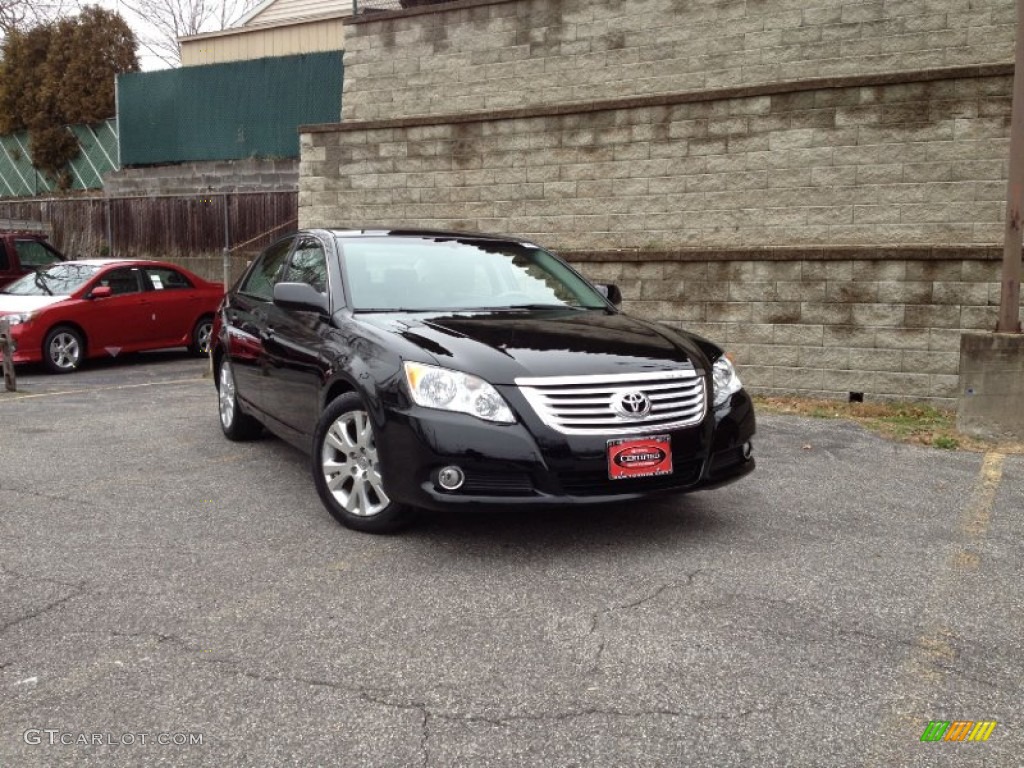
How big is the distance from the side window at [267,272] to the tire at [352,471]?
1.88 m

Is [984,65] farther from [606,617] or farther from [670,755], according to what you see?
[670,755]

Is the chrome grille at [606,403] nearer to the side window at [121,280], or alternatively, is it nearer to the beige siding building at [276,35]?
the side window at [121,280]

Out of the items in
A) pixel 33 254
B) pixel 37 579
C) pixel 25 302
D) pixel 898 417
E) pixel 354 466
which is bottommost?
pixel 898 417

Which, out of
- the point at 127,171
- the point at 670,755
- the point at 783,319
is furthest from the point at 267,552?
the point at 127,171

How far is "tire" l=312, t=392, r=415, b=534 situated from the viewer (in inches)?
184

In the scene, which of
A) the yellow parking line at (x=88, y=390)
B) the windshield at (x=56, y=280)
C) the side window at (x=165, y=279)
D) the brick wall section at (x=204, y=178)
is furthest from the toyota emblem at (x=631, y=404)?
the brick wall section at (x=204, y=178)

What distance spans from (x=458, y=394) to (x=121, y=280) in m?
9.87

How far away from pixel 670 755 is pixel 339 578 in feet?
6.23

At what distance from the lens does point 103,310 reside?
40.8 feet

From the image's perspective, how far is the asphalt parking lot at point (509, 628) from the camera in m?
2.75

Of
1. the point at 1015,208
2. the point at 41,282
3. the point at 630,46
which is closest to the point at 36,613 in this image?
the point at 1015,208

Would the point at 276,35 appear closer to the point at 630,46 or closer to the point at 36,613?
the point at 630,46

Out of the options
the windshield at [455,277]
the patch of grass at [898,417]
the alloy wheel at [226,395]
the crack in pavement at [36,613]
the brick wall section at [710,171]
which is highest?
the brick wall section at [710,171]

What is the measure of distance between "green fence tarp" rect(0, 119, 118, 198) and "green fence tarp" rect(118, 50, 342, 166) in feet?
4.82
